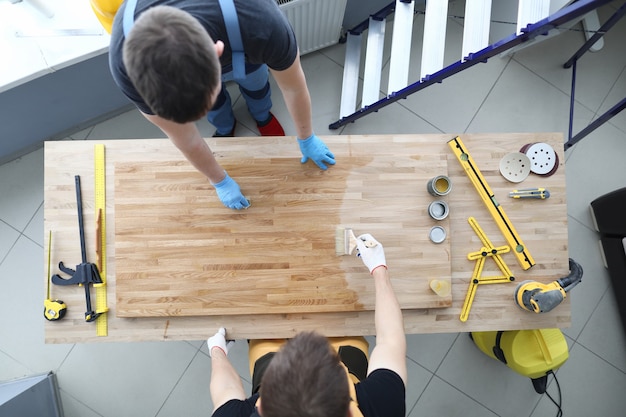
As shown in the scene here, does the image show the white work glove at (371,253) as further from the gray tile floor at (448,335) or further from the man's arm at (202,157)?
the gray tile floor at (448,335)

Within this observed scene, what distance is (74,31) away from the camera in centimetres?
188

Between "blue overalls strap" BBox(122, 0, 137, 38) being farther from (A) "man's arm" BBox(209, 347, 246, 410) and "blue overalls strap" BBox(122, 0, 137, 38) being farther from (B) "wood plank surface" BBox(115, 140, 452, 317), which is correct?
(A) "man's arm" BBox(209, 347, 246, 410)

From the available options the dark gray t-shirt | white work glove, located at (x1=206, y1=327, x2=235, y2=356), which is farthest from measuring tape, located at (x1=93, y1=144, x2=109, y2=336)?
the dark gray t-shirt

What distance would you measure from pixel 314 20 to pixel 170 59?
1.52m

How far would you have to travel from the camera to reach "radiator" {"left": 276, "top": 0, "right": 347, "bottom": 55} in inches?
79.7

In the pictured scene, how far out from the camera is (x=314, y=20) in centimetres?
219

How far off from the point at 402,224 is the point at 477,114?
1.30 m

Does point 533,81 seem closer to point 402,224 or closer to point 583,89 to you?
point 583,89

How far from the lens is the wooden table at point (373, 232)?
161 centimetres

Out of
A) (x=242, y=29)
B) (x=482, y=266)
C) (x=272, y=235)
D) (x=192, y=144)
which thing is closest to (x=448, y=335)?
(x=482, y=266)

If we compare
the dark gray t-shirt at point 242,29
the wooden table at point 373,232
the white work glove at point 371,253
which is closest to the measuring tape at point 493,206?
the wooden table at point 373,232

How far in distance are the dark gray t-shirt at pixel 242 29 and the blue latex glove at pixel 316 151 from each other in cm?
42

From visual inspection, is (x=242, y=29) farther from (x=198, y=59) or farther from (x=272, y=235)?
(x=272, y=235)

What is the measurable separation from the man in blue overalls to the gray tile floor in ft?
3.40
